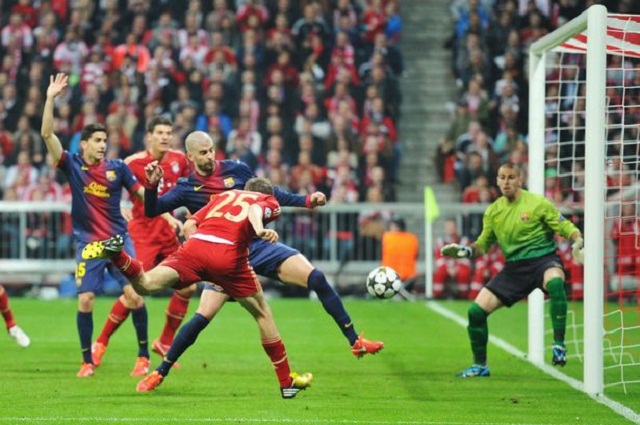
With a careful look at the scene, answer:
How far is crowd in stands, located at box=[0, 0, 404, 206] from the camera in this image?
73.1 feet

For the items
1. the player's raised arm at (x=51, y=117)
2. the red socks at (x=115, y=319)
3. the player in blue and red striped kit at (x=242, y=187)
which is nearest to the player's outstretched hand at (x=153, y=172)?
the player in blue and red striped kit at (x=242, y=187)

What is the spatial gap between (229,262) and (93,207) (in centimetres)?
252

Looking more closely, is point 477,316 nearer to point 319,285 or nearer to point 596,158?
point 319,285

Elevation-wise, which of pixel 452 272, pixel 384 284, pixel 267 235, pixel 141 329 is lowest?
pixel 452 272

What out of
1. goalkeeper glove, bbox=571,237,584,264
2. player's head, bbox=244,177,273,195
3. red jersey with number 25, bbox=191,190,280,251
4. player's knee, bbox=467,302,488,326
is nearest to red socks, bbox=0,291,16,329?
red jersey with number 25, bbox=191,190,280,251

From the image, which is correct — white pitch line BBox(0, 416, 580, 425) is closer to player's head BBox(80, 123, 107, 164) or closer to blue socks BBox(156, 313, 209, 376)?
blue socks BBox(156, 313, 209, 376)

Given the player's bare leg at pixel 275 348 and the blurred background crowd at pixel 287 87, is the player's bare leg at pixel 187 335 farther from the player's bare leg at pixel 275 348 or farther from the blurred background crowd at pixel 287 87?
the blurred background crowd at pixel 287 87

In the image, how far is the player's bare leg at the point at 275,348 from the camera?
9.69m

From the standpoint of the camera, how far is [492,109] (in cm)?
2308

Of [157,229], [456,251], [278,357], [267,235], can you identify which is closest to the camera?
[267,235]

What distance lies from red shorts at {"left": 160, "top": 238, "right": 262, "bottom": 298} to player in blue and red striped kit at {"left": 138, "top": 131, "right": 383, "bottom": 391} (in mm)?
622

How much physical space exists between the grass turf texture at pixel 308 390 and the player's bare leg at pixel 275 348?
0.14 m

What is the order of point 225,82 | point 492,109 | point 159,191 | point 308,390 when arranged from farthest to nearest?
point 225,82
point 492,109
point 159,191
point 308,390

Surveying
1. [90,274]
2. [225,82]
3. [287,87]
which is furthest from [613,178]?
[90,274]
